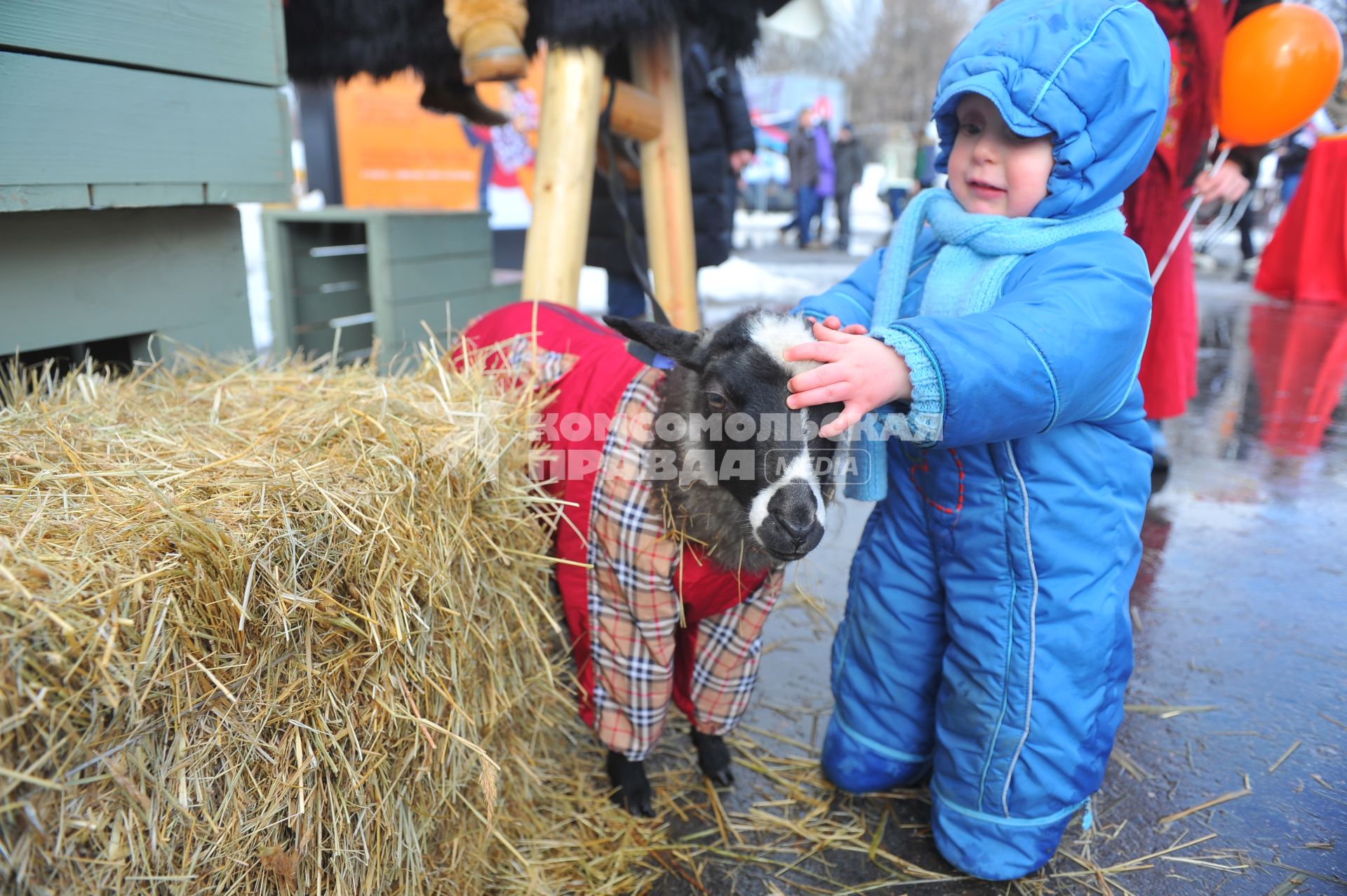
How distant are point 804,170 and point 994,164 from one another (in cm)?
1711

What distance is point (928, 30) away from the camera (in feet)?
139

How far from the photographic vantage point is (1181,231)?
11.0ft

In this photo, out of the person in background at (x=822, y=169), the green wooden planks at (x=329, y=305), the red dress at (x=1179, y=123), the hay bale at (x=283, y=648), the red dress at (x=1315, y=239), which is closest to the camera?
the hay bale at (x=283, y=648)

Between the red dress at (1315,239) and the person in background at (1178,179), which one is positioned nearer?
the person in background at (1178,179)

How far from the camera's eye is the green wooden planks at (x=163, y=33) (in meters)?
2.31

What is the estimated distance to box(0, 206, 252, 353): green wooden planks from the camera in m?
2.53

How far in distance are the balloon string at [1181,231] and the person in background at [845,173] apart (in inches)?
538

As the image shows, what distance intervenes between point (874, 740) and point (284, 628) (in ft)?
5.08

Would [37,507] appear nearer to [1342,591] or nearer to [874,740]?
[874,740]

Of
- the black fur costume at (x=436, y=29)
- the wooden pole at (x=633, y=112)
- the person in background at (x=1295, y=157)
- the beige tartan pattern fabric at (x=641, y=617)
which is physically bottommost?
the beige tartan pattern fabric at (x=641, y=617)

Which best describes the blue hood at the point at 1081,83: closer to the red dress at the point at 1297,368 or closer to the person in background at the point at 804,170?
the red dress at the point at 1297,368

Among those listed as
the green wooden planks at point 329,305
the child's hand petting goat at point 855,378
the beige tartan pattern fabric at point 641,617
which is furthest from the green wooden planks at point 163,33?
the child's hand petting goat at point 855,378

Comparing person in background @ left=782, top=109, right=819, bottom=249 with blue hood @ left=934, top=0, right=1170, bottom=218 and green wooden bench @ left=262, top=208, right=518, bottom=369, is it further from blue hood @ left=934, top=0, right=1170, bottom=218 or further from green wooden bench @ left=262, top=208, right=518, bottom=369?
blue hood @ left=934, top=0, right=1170, bottom=218

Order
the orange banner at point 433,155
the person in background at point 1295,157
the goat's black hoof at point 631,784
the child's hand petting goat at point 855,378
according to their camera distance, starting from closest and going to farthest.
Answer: the child's hand petting goat at point 855,378 < the goat's black hoof at point 631,784 < the orange banner at point 433,155 < the person in background at point 1295,157
